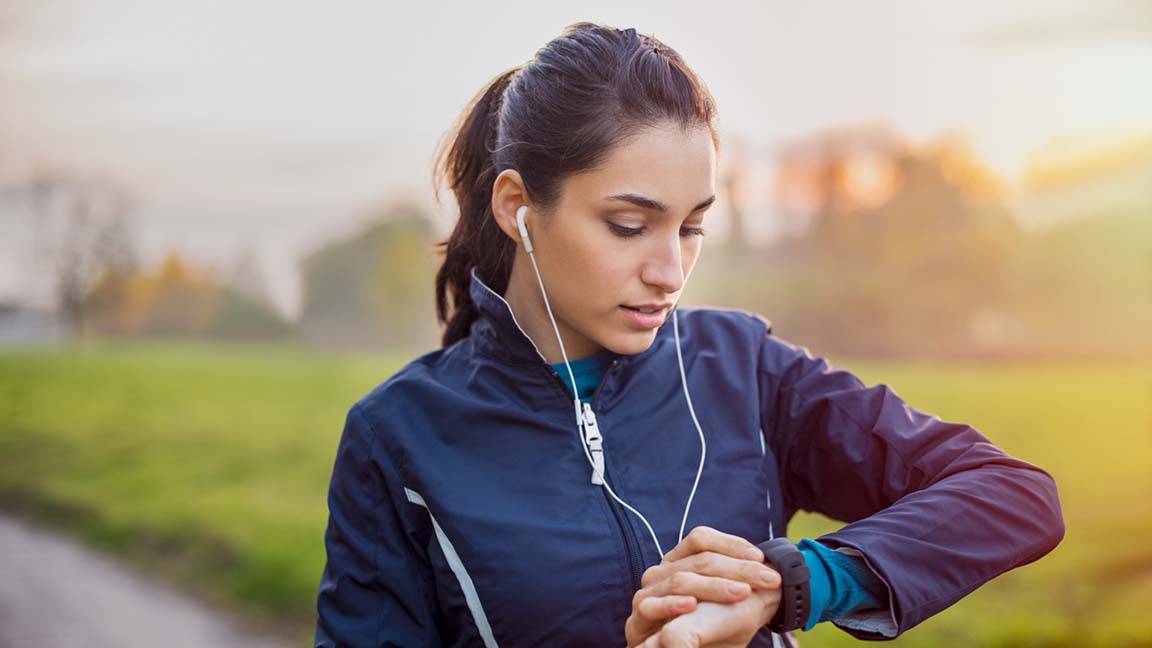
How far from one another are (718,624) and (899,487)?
17.7 inches

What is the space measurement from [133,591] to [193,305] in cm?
231

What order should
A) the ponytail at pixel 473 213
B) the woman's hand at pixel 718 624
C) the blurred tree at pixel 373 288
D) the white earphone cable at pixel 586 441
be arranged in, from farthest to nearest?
1. the blurred tree at pixel 373 288
2. the ponytail at pixel 473 213
3. the white earphone cable at pixel 586 441
4. the woman's hand at pixel 718 624

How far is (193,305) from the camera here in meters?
6.81

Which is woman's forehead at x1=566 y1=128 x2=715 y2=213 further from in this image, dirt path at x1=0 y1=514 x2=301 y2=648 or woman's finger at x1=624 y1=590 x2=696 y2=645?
dirt path at x1=0 y1=514 x2=301 y2=648

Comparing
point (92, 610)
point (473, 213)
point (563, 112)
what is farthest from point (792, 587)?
point (92, 610)

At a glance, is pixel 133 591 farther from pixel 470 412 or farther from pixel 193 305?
pixel 470 412

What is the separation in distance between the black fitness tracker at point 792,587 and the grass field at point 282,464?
244 centimetres

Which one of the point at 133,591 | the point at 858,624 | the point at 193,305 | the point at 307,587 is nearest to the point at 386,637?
the point at 858,624

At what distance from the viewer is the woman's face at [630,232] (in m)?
1.65

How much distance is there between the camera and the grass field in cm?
399

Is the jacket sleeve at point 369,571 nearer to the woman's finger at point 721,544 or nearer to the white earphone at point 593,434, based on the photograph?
the white earphone at point 593,434

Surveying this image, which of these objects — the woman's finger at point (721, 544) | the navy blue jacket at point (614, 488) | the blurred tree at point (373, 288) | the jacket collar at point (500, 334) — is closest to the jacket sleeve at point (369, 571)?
the navy blue jacket at point (614, 488)

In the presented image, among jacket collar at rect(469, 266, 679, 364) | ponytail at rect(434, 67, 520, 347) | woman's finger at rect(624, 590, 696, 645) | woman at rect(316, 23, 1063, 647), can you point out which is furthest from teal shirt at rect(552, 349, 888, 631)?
ponytail at rect(434, 67, 520, 347)

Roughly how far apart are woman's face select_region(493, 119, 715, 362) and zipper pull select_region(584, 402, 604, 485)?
0.41 feet
